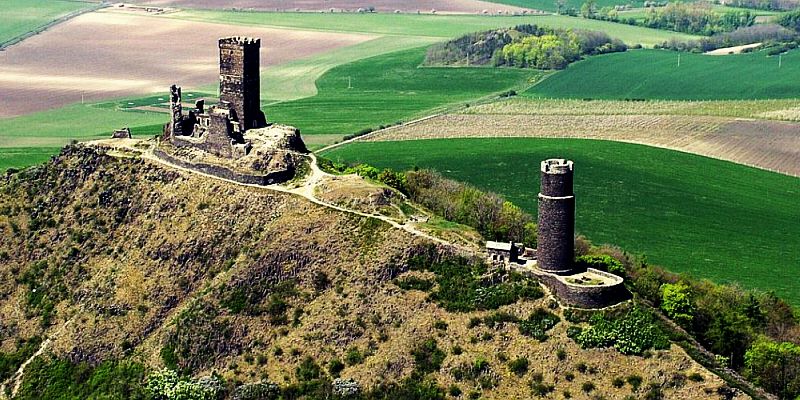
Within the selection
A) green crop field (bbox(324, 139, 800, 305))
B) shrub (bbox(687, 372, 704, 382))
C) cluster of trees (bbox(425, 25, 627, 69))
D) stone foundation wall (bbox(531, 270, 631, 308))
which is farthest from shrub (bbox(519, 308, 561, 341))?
cluster of trees (bbox(425, 25, 627, 69))

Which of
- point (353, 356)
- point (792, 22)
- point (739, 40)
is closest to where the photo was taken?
point (353, 356)

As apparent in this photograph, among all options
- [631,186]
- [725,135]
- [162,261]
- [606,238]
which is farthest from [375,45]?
[162,261]

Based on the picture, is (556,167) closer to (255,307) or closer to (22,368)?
(255,307)

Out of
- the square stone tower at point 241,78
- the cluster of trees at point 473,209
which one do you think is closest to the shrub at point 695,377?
the cluster of trees at point 473,209

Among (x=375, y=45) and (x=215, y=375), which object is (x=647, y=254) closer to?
(x=215, y=375)

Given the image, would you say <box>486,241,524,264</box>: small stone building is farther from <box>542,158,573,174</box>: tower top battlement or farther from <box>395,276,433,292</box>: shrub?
<box>542,158,573,174</box>: tower top battlement

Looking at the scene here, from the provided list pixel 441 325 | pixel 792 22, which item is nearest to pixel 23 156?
pixel 441 325
